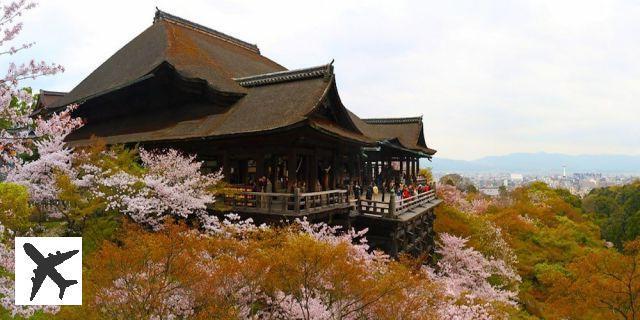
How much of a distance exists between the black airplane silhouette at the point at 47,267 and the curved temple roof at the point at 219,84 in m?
7.99

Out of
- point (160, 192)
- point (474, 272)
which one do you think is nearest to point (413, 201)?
point (474, 272)

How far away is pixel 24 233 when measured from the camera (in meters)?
11.8

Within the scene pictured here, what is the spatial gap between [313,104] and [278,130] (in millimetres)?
2366

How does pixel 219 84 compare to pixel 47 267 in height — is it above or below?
above

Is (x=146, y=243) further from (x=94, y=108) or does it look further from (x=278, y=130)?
(x=94, y=108)

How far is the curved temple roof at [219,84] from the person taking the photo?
16969mm

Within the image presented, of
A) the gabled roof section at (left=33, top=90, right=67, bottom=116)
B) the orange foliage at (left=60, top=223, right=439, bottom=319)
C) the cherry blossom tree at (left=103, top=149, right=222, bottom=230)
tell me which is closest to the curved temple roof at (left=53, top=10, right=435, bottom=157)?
the cherry blossom tree at (left=103, top=149, right=222, bottom=230)

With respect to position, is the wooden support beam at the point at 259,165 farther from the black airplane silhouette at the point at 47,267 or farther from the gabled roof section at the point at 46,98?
the gabled roof section at the point at 46,98

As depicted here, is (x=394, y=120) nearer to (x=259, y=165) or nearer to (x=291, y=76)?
(x=291, y=76)

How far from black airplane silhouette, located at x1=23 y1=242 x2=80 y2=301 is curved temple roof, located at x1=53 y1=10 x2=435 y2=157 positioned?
7.99 meters

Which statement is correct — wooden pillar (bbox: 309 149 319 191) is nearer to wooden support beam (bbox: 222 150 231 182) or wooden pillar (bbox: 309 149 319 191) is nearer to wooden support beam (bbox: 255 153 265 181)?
wooden support beam (bbox: 255 153 265 181)

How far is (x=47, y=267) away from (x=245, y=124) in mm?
9429

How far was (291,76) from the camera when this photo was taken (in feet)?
63.5

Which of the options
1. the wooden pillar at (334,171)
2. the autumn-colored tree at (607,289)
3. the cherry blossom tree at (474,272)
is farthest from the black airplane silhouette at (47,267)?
the autumn-colored tree at (607,289)
